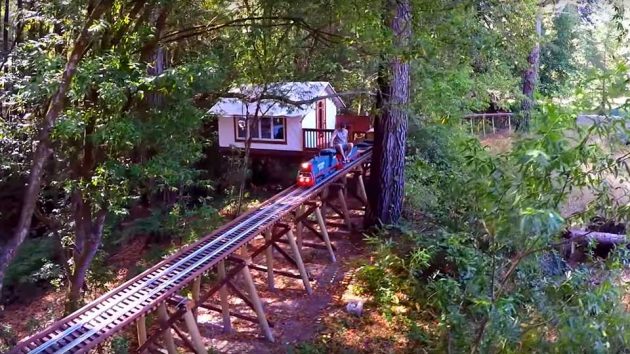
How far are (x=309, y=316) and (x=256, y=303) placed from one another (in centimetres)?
126

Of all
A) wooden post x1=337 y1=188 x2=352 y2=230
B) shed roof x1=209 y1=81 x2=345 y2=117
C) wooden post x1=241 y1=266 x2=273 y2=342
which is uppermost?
shed roof x1=209 y1=81 x2=345 y2=117

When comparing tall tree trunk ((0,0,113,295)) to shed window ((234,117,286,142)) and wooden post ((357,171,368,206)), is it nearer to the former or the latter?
wooden post ((357,171,368,206))

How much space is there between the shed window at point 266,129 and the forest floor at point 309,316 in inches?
160

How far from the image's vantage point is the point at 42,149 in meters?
5.23

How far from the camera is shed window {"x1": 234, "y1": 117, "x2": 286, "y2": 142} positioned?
49.3 ft

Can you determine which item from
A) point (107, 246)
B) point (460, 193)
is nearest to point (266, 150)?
point (107, 246)

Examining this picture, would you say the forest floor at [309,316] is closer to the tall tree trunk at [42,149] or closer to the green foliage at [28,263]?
the green foliage at [28,263]

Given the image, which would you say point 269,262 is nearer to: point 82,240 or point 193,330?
point 82,240

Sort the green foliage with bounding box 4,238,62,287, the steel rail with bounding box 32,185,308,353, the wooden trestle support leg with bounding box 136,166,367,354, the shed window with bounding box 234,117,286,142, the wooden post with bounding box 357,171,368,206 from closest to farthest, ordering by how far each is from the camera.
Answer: the steel rail with bounding box 32,185,308,353, the wooden trestle support leg with bounding box 136,166,367,354, the green foliage with bounding box 4,238,62,287, the wooden post with bounding box 357,171,368,206, the shed window with bounding box 234,117,286,142

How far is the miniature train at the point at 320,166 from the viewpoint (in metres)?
9.94

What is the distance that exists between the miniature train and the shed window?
3.55m

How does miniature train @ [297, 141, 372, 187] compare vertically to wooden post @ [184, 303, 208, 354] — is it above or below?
above

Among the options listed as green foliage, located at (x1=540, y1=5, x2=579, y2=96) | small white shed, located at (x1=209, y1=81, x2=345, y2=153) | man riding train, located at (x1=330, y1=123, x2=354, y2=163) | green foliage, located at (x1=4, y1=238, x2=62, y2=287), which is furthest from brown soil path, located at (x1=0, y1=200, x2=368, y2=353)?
green foliage, located at (x1=540, y1=5, x2=579, y2=96)

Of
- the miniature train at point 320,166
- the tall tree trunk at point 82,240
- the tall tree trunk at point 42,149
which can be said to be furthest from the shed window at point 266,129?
the tall tree trunk at point 42,149
